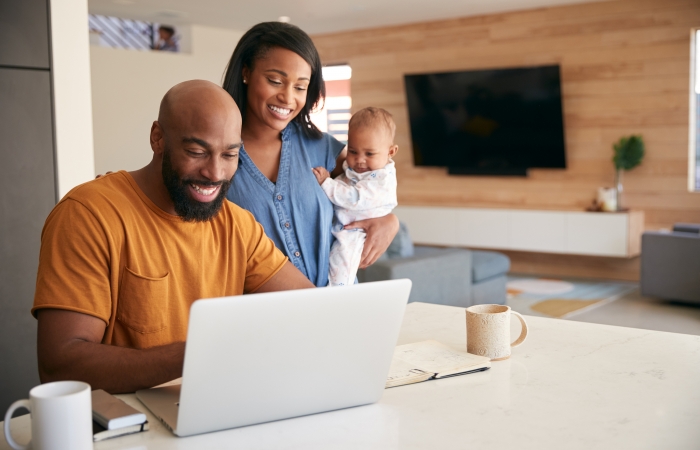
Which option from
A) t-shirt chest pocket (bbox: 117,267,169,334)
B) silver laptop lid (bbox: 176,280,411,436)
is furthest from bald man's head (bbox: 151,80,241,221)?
silver laptop lid (bbox: 176,280,411,436)

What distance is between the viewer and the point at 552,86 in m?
7.00

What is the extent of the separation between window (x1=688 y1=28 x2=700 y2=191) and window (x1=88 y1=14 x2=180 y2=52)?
5954 mm

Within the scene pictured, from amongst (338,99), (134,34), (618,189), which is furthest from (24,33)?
(134,34)

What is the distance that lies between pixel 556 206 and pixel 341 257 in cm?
561

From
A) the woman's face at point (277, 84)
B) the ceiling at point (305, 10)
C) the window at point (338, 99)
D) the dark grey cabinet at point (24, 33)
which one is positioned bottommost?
the woman's face at point (277, 84)

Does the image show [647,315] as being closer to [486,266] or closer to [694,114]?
[486,266]

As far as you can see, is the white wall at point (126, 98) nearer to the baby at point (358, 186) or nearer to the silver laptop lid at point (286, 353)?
the baby at point (358, 186)

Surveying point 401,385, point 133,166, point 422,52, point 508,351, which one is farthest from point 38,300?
point 422,52

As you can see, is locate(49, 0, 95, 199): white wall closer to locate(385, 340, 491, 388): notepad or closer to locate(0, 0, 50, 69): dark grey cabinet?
locate(0, 0, 50, 69): dark grey cabinet

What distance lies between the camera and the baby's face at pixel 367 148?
7.20 ft

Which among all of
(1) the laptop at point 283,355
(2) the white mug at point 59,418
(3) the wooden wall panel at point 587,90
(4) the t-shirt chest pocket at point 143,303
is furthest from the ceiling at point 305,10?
(2) the white mug at point 59,418

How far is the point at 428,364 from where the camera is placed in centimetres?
145

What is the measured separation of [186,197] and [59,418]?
1.95ft

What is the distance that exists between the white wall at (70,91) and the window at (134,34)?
6194 millimetres
